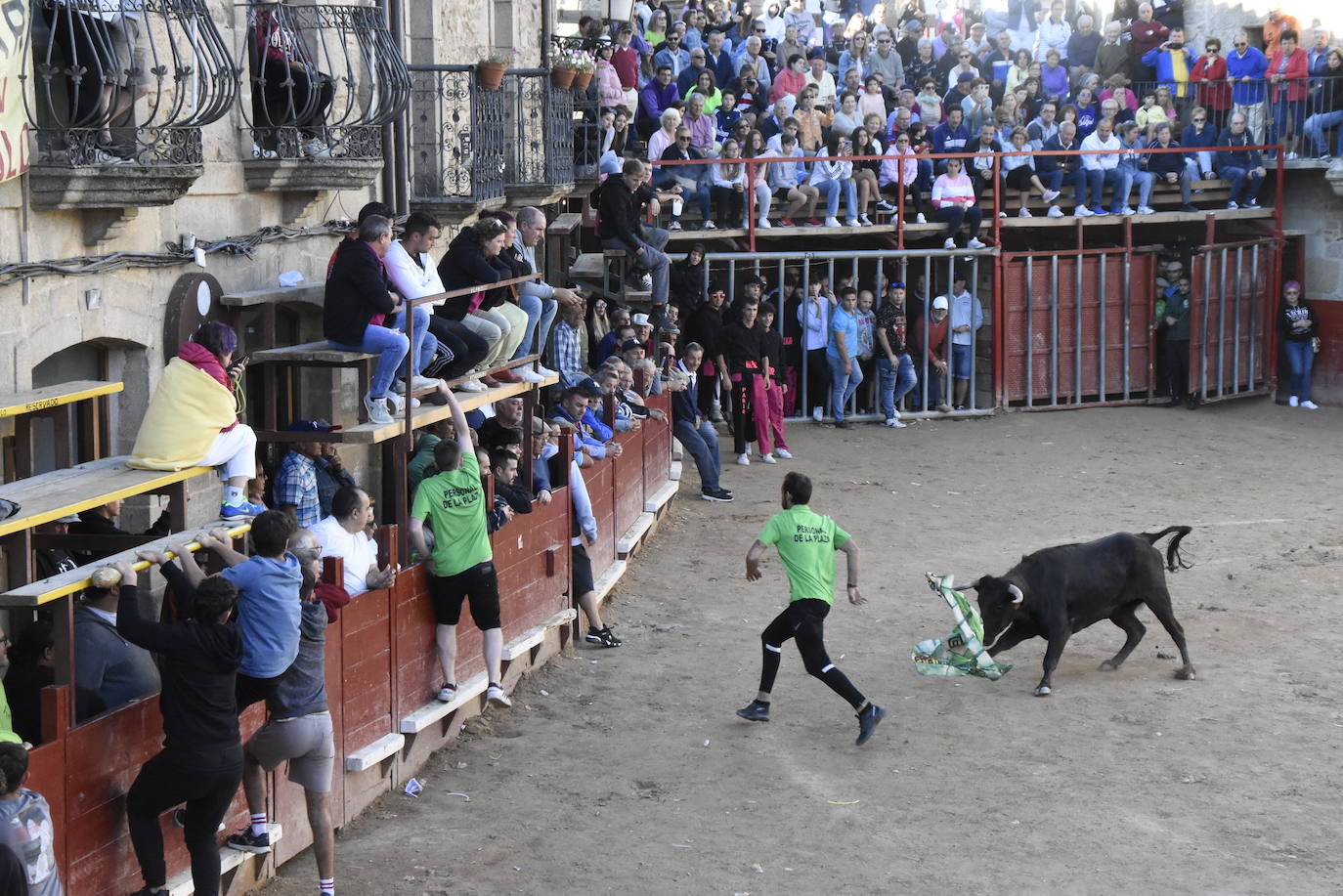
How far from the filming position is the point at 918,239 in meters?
23.2

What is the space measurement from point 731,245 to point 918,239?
2.69 metres

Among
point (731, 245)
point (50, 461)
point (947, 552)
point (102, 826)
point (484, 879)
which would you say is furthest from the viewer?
point (731, 245)

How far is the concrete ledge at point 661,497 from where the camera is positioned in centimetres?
1622

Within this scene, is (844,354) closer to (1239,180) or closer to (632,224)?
(632,224)

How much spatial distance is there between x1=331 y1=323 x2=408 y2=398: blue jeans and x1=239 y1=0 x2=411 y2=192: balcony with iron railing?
2.16 m

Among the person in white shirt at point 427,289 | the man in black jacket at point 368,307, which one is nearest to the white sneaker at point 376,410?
the man in black jacket at point 368,307

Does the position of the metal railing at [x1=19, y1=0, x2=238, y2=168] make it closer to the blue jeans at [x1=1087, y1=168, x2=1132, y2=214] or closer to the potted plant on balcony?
the potted plant on balcony

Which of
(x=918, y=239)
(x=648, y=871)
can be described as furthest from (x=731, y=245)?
(x=648, y=871)

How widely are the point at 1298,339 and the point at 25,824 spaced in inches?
850

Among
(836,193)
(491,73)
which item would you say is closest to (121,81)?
(491,73)

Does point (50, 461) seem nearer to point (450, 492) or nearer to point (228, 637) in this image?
point (450, 492)

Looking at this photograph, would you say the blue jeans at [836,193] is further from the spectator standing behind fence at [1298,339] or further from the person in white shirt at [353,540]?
the person in white shirt at [353,540]

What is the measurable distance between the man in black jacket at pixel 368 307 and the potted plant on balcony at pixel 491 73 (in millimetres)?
5527

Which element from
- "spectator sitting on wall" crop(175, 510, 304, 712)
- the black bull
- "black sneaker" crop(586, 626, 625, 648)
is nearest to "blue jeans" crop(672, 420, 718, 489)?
"black sneaker" crop(586, 626, 625, 648)
